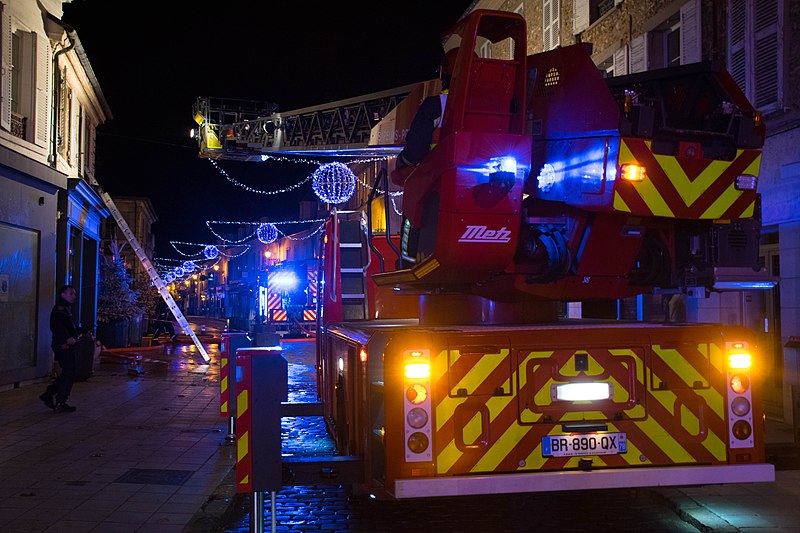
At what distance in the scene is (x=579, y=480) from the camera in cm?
466

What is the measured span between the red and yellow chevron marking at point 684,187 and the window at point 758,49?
5.78m

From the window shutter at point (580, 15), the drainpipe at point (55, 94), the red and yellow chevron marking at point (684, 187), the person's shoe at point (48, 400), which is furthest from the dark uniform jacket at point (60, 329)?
the window shutter at point (580, 15)

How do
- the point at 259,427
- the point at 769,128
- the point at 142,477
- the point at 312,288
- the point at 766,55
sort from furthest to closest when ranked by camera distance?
the point at 766,55 → the point at 769,128 → the point at 312,288 → the point at 142,477 → the point at 259,427

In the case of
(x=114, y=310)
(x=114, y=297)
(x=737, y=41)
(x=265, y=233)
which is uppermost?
(x=737, y=41)

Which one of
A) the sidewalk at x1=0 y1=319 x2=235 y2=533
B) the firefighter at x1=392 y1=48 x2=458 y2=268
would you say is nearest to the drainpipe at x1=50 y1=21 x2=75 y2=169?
the sidewalk at x1=0 y1=319 x2=235 y2=533

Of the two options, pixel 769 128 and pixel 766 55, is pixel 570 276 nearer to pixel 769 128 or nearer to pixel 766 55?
pixel 769 128

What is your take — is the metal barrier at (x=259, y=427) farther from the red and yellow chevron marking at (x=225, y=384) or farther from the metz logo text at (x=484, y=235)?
the red and yellow chevron marking at (x=225, y=384)

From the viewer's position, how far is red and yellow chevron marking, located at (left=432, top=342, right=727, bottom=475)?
4707 mm

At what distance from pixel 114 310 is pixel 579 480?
20.7 meters

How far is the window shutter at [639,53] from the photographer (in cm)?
1361

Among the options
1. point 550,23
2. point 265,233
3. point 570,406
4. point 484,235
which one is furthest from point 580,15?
point 265,233

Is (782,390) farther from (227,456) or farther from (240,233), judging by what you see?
(240,233)

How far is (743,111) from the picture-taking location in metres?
5.18

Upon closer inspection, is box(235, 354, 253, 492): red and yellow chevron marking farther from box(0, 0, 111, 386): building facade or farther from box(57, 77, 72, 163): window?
box(57, 77, 72, 163): window
